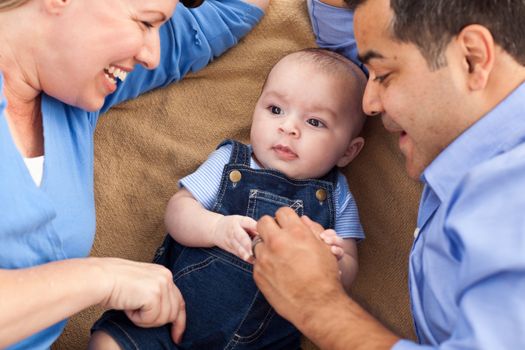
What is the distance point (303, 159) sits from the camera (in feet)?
6.06

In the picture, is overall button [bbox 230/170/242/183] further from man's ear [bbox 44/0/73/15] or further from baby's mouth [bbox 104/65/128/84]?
man's ear [bbox 44/0/73/15]

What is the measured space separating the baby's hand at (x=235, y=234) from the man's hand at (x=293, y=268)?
85mm

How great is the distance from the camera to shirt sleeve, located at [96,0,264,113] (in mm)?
1833

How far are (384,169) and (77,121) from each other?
0.86m

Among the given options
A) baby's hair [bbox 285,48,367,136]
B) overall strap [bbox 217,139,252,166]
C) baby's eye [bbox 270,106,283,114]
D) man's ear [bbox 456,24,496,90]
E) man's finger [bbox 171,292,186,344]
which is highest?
man's ear [bbox 456,24,496,90]

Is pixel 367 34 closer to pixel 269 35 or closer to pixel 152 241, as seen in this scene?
pixel 269 35

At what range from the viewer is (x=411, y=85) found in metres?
1.38

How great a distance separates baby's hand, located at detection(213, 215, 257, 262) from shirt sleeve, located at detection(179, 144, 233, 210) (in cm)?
12

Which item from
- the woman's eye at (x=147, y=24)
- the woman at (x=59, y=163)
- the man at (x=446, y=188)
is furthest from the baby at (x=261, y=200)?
the woman's eye at (x=147, y=24)

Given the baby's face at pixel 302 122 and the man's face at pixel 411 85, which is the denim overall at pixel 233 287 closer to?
the baby's face at pixel 302 122

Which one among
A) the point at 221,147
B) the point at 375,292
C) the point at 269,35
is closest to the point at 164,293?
the point at 221,147

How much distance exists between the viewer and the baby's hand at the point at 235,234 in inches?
63.4

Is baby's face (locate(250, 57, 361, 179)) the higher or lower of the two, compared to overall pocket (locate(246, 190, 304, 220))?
higher

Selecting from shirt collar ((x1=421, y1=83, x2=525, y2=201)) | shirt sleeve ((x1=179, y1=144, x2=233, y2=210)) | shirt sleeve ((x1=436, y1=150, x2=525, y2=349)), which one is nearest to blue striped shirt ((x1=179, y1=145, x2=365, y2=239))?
shirt sleeve ((x1=179, y1=144, x2=233, y2=210))
